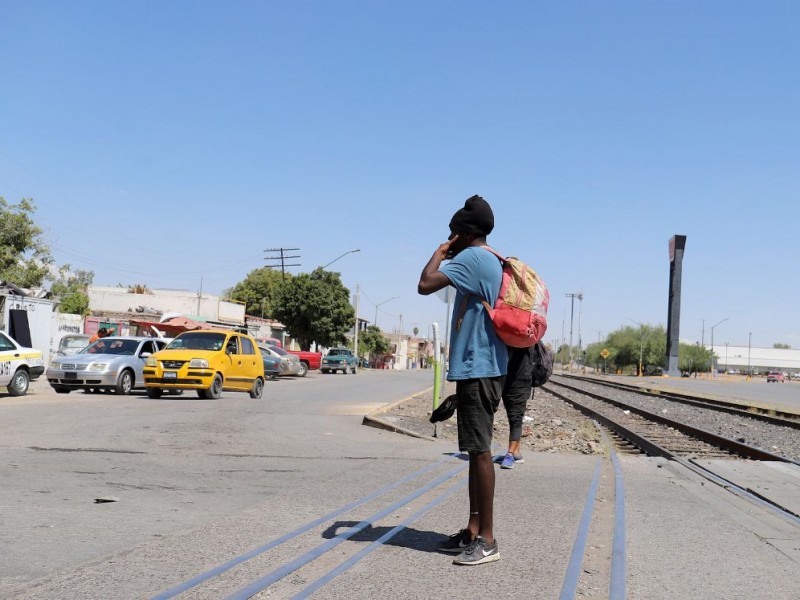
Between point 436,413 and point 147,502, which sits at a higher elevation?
point 436,413

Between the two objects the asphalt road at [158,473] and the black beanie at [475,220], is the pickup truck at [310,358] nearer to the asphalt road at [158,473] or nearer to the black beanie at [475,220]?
the asphalt road at [158,473]

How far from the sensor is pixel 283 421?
14.4 m

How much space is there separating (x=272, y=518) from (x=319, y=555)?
47.7 inches

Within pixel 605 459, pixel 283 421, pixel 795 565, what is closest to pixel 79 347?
pixel 283 421

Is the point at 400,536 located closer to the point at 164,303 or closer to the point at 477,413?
the point at 477,413

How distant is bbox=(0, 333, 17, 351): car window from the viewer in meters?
18.4

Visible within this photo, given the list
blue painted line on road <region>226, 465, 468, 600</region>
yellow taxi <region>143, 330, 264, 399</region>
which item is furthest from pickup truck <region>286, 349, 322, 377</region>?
blue painted line on road <region>226, 465, 468, 600</region>

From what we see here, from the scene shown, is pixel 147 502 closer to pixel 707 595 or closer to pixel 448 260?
pixel 448 260

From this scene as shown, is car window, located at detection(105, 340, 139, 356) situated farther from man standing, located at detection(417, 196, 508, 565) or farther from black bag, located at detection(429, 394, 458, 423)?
man standing, located at detection(417, 196, 508, 565)

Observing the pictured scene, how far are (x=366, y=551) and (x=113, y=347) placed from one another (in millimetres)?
18292

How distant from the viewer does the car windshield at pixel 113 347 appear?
70.9 feet

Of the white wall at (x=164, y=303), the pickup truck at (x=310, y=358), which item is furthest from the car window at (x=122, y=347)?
the white wall at (x=164, y=303)

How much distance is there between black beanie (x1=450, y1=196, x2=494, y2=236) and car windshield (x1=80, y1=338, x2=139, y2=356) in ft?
59.2

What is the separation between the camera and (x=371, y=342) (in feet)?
356
